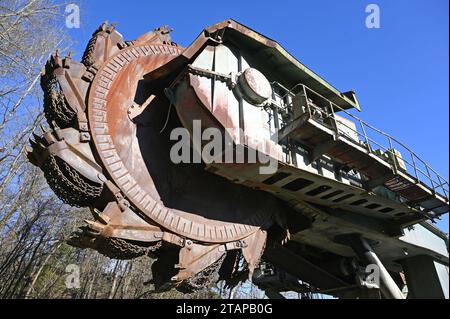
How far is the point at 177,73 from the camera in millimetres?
9328

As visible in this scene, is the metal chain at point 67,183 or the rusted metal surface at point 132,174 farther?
the rusted metal surface at point 132,174

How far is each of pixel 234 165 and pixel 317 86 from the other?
5.22 meters

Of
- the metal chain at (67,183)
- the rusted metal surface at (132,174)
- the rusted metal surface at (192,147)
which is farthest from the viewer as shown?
the rusted metal surface at (192,147)

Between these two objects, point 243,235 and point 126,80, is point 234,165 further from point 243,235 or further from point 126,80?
point 126,80

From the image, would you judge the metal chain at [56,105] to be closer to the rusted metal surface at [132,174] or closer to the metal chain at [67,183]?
the rusted metal surface at [132,174]

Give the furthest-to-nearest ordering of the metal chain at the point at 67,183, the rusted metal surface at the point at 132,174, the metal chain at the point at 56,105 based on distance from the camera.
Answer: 1. the metal chain at the point at 56,105
2. the rusted metal surface at the point at 132,174
3. the metal chain at the point at 67,183

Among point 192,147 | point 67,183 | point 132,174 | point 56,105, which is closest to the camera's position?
point 67,183

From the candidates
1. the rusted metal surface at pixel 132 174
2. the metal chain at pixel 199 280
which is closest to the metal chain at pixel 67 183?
the rusted metal surface at pixel 132 174

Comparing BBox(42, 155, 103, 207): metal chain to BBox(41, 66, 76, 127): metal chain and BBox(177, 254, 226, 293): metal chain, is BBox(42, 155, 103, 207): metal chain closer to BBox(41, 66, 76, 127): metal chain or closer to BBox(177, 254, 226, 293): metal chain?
BBox(41, 66, 76, 127): metal chain

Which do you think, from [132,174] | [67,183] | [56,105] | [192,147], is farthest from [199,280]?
[56,105]

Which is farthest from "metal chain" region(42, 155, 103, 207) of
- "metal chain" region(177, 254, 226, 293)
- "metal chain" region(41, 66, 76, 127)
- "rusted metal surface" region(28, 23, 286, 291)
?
"metal chain" region(177, 254, 226, 293)

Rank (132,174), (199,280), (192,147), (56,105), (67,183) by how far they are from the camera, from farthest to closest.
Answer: (192,147)
(132,174)
(199,280)
(56,105)
(67,183)

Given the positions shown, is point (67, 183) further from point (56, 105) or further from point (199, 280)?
point (199, 280)

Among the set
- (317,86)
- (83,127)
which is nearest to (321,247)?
(317,86)
